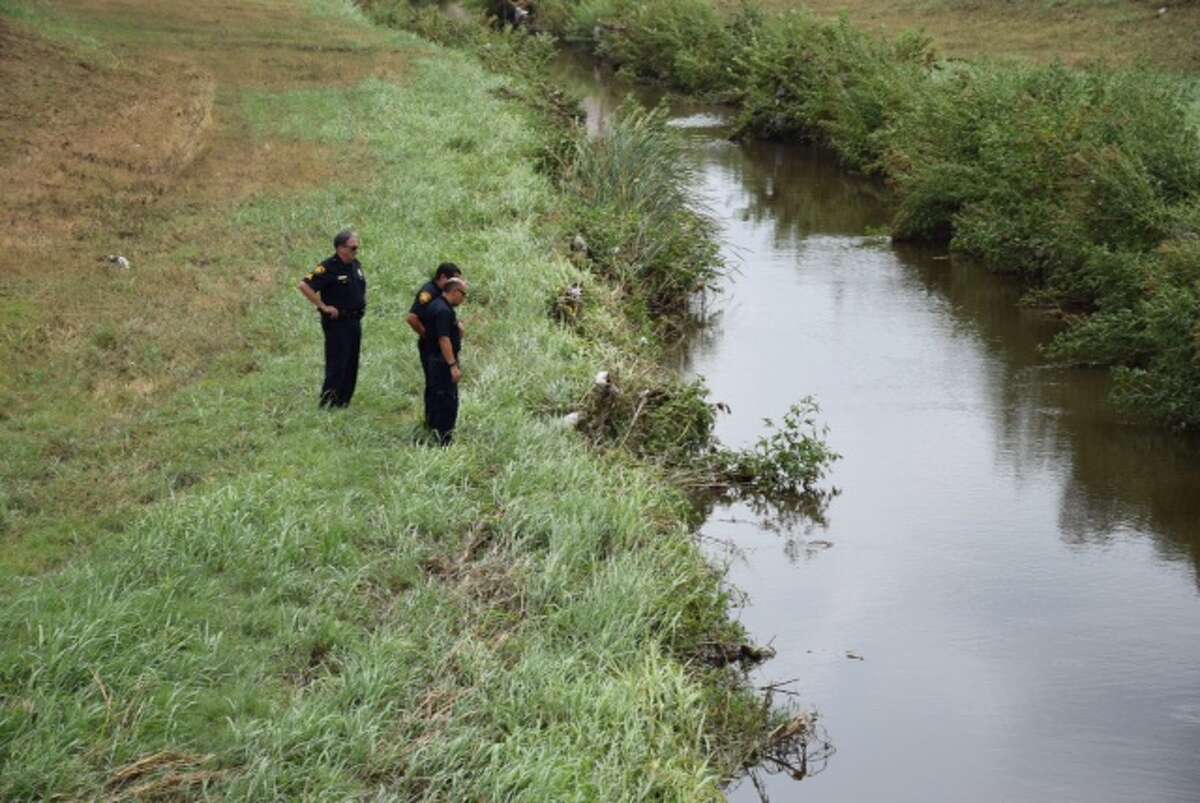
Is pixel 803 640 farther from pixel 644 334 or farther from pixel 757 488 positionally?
pixel 644 334

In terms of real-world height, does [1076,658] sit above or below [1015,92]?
below

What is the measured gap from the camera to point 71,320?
16.5 meters

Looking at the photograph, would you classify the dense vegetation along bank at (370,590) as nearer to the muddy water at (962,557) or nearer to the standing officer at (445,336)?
the standing officer at (445,336)

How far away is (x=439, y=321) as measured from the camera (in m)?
12.9

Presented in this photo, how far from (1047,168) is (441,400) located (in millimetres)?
14339

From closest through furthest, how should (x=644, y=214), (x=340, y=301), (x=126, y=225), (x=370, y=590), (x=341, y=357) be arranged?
(x=370, y=590)
(x=340, y=301)
(x=341, y=357)
(x=126, y=225)
(x=644, y=214)

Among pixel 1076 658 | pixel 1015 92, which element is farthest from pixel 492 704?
pixel 1015 92

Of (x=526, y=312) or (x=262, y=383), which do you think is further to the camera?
(x=526, y=312)

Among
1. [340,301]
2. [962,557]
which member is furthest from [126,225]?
[962,557]

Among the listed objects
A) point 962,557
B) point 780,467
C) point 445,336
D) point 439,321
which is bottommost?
point 962,557

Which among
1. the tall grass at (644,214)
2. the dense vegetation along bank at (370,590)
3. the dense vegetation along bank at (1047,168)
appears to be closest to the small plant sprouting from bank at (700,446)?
the dense vegetation along bank at (370,590)

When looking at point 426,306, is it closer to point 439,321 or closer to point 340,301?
point 439,321

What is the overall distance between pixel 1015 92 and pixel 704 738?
19.5 metres

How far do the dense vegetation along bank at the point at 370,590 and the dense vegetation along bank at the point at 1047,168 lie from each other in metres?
6.50
